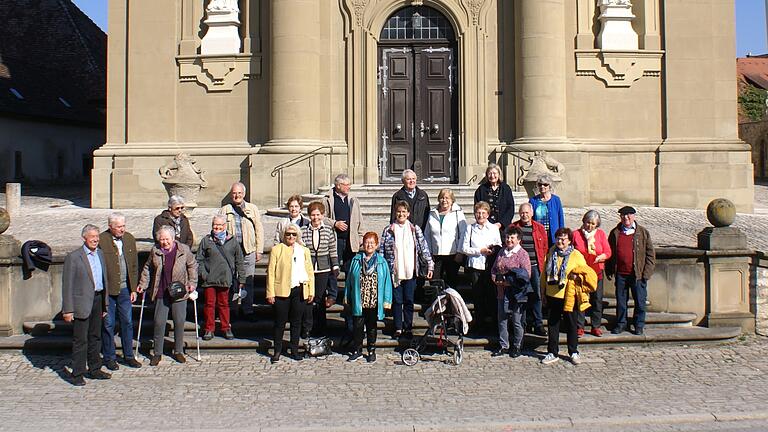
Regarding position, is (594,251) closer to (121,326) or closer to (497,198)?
(497,198)

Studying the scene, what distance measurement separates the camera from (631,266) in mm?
9734

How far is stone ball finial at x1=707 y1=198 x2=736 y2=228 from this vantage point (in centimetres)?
1020

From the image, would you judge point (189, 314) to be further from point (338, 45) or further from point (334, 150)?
point (338, 45)

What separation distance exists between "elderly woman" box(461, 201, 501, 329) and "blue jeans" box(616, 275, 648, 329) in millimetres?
1541

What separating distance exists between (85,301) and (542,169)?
10.2 metres

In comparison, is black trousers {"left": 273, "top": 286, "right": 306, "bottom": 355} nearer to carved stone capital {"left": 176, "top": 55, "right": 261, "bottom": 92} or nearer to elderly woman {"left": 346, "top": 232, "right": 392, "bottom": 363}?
elderly woman {"left": 346, "top": 232, "right": 392, "bottom": 363}

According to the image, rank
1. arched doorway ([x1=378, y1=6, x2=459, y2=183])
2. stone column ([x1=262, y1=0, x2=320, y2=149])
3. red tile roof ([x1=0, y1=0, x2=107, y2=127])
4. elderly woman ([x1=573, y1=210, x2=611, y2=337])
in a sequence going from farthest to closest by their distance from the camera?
red tile roof ([x1=0, y1=0, x2=107, y2=127]), arched doorway ([x1=378, y1=6, x2=459, y2=183]), stone column ([x1=262, y1=0, x2=320, y2=149]), elderly woman ([x1=573, y1=210, x2=611, y2=337])

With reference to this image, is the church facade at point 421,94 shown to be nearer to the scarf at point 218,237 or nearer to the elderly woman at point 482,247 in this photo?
the scarf at point 218,237

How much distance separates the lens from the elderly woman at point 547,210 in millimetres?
10008

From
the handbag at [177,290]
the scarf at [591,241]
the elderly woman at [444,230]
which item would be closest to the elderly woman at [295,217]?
the handbag at [177,290]

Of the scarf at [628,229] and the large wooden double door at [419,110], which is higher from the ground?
the large wooden double door at [419,110]

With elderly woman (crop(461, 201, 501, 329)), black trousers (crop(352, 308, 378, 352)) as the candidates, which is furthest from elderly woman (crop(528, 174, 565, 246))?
black trousers (crop(352, 308, 378, 352))

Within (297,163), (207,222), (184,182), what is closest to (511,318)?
(207,222)

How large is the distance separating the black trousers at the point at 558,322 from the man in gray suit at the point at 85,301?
4.81 metres
